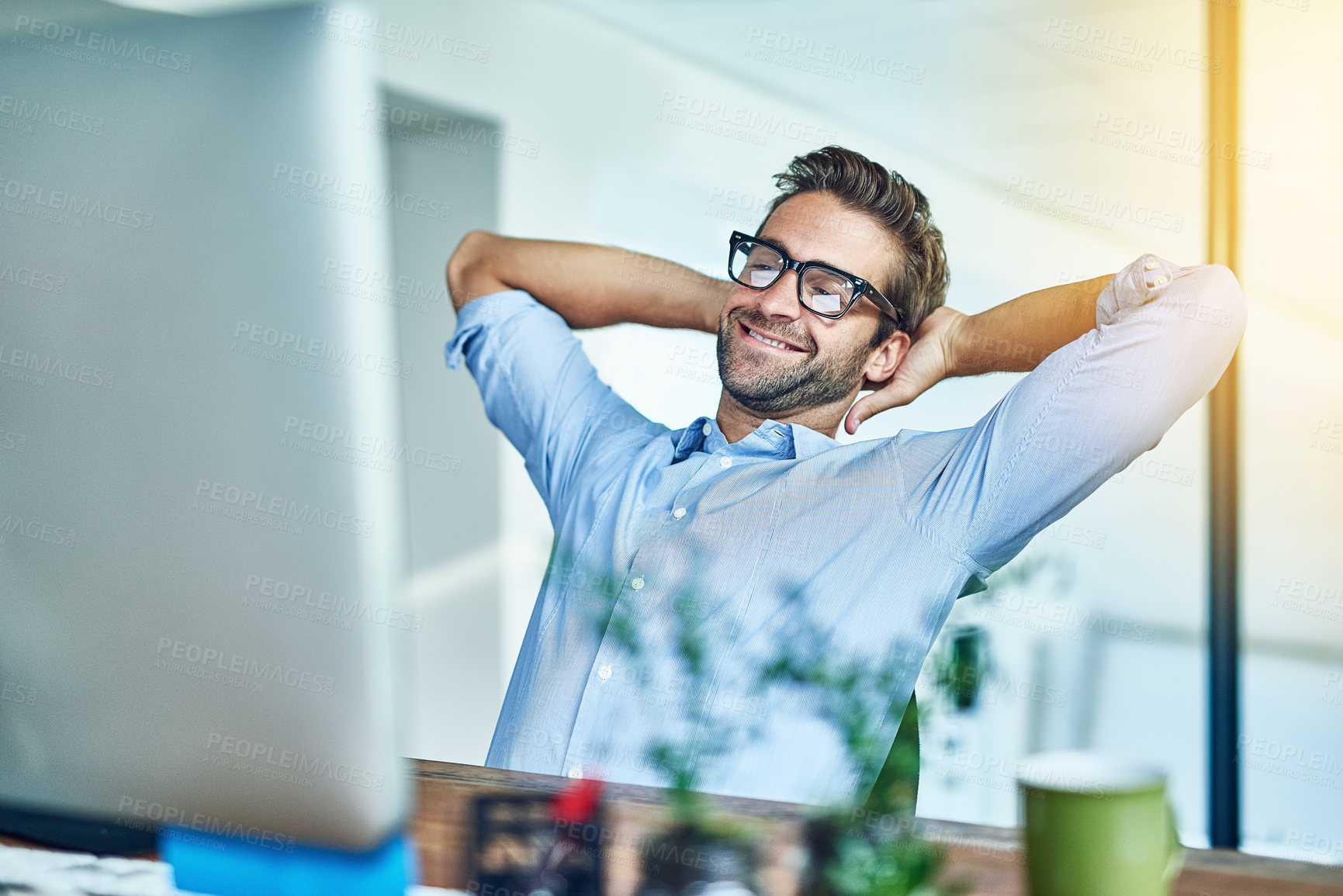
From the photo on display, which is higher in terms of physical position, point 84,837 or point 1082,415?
point 1082,415

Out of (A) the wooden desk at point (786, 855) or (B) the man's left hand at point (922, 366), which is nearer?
(A) the wooden desk at point (786, 855)

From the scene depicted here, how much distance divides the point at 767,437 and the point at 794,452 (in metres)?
0.07

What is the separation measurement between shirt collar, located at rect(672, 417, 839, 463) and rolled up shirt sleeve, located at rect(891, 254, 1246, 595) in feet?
0.62

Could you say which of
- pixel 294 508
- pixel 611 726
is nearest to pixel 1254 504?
pixel 611 726

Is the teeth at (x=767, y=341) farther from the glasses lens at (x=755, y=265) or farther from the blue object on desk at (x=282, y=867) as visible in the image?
the blue object on desk at (x=282, y=867)

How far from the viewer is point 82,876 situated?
782 mm

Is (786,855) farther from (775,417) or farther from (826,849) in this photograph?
(775,417)

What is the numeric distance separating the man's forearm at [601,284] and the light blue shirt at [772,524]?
0.05 meters

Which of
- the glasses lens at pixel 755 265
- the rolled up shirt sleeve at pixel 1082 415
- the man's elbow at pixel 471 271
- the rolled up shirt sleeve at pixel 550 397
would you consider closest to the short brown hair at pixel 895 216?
the glasses lens at pixel 755 265

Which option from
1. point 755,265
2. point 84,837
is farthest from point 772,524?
point 84,837

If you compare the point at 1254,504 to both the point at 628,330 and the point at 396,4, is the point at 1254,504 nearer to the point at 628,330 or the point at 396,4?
the point at 628,330

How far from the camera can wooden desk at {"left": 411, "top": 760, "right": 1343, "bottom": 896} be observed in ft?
2.76

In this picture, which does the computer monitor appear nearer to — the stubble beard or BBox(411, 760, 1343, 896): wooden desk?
BBox(411, 760, 1343, 896): wooden desk

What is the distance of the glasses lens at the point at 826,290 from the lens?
1.72 m
